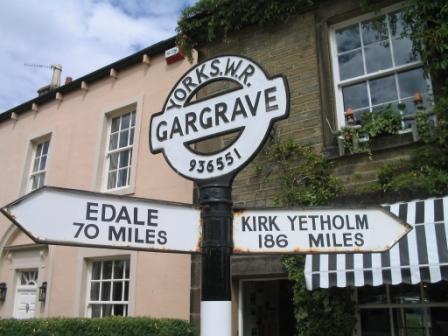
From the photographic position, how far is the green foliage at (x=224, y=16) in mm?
7519

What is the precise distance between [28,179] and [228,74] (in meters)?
10.3

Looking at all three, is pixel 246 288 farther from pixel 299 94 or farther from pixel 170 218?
pixel 170 218

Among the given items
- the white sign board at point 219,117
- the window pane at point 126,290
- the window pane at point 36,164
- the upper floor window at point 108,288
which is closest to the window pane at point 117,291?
the upper floor window at point 108,288

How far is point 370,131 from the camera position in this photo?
240 inches

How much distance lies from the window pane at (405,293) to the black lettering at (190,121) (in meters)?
4.14

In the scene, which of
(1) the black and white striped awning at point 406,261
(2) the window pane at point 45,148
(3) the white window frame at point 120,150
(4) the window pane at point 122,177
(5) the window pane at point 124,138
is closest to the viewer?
(1) the black and white striped awning at point 406,261

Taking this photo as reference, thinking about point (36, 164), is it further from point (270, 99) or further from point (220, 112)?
point (270, 99)

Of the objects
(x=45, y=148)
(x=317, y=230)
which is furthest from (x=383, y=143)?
(x=45, y=148)

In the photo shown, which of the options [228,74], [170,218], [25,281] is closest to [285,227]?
[170,218]

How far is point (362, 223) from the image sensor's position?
2506mm

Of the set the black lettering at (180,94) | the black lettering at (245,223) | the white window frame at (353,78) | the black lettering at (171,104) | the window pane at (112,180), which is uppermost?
the white window frame at (353,78)

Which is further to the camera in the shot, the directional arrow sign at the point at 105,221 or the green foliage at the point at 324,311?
the green foliage at the point at 324,311

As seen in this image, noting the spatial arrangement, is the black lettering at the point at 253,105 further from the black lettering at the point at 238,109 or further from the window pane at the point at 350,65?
the window pane at the point at 350,65

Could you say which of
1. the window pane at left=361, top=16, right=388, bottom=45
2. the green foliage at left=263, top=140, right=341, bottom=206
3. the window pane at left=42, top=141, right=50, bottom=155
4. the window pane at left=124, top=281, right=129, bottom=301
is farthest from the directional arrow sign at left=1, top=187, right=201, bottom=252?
the window pane at left=42, top=141, right=50, bottom=155
